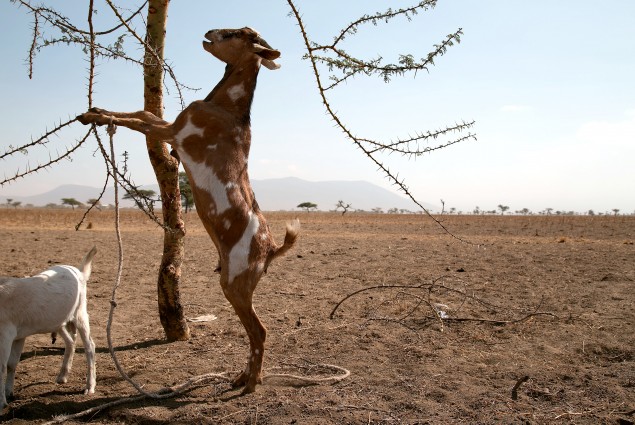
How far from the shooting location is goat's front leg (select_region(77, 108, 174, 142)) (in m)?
3.96

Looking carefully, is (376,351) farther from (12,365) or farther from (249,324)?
(12,365)

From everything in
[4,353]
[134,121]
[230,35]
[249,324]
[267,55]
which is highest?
[230,35]

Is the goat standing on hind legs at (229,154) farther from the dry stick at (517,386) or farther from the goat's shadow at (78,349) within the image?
the dry stick at (517,386)

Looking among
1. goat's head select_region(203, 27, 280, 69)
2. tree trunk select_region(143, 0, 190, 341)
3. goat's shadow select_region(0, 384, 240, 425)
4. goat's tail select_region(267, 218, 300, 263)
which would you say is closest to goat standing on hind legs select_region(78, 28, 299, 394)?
goat's head select_region(203, 27, 280, 69)

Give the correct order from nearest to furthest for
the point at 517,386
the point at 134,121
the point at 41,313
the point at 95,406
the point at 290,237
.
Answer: the point at 134,121, the point at 95,406, the point at 41,313, the point at 290,237, the point at 517,386

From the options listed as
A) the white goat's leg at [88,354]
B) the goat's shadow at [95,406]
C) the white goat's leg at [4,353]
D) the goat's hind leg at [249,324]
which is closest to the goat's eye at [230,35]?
the goat's hind leg at [249,324]

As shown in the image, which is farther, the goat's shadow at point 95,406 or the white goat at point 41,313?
the white goat at point 41,313

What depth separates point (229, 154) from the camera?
443cm

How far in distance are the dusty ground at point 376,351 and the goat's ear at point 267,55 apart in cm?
298

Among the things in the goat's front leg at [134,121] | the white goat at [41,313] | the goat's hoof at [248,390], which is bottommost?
the goat's hoof at [248,390]

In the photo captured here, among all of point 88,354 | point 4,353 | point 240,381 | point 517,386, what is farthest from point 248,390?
point 517,386

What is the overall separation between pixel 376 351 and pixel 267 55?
3638 mm

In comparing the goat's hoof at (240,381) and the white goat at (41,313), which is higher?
the white goat at (41,313)

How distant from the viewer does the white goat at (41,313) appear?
14.2 feet
